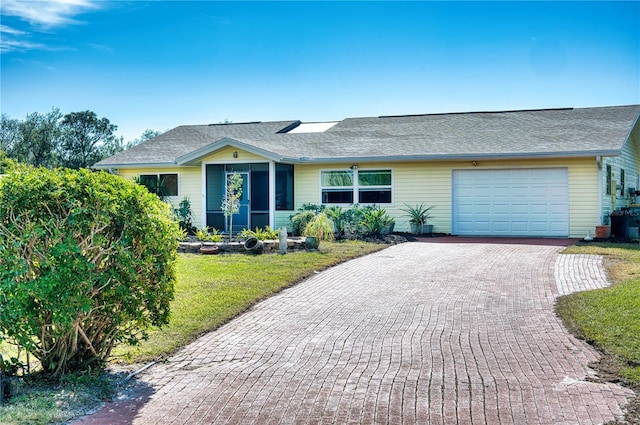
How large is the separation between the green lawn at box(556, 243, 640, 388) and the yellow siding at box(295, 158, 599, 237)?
7.14m

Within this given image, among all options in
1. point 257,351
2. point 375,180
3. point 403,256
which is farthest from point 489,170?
point 257,351

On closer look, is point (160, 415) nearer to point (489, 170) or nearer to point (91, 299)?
point (91, 299)

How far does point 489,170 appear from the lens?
66.2 feet

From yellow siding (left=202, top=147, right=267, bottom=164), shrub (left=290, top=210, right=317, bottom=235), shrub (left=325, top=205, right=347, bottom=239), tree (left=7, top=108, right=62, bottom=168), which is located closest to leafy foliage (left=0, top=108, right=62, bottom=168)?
tree (left=7, top=108, right=62, bottom=168)

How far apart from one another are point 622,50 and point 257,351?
20515mm

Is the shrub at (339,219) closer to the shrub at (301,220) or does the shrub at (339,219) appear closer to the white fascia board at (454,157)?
the shrub at (301,220)

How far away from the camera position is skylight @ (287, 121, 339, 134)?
2716cm

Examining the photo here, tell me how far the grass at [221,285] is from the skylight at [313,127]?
10925 mm

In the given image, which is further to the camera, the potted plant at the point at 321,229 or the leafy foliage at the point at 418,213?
the leafy foliage at the point at 418,213

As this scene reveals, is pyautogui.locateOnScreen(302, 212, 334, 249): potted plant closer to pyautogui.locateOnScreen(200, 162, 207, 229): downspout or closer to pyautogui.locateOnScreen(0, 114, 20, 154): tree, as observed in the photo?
pyautogui.locateOnScreen(200, 162, 207, 229): downspout

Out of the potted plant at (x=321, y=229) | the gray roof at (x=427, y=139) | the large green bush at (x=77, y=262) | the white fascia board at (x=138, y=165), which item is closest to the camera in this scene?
the large green bush at (x=77, y=262)

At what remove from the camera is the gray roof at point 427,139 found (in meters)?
19.6

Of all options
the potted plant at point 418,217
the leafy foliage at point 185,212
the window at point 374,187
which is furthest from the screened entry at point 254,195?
the potted plant at point 418,217

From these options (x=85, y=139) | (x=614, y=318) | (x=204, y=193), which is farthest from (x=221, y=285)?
(x=85, y=139)
